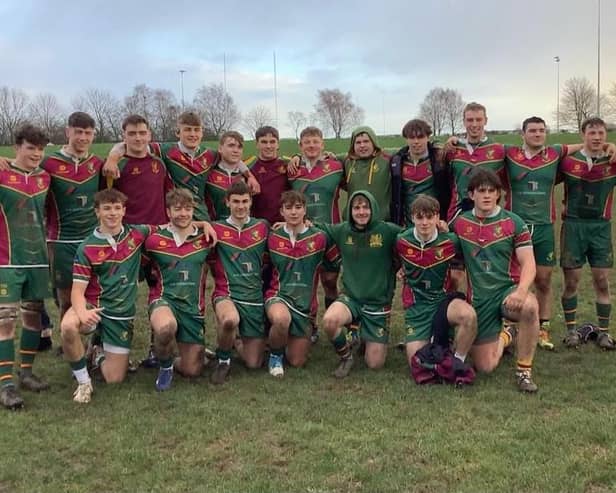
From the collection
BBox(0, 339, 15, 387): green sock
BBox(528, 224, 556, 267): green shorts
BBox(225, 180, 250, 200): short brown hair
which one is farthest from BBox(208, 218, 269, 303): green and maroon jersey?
BBox(528, 224, 556, 267): green shorts

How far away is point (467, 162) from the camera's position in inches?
245

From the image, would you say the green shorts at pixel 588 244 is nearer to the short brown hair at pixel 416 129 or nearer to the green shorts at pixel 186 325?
the short brown hair at pixel 416 129

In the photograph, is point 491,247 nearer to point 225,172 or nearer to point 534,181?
point 534,181

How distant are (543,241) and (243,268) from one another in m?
3.03

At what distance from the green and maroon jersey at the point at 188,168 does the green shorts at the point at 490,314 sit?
9.35 feet

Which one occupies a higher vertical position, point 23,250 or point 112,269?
point 23,250

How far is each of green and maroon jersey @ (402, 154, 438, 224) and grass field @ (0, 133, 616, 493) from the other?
6.04 ft

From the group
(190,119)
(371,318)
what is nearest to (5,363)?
(190,119)

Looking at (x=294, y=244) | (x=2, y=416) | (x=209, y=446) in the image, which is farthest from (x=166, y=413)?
(x=294, y=244)

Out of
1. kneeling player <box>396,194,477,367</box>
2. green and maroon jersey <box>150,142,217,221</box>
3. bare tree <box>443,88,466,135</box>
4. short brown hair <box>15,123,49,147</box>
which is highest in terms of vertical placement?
bare tree <box>443,88,466,135</box>

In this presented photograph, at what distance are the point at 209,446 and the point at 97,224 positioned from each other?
2.79 m

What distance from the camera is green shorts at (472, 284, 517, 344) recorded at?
214 inches

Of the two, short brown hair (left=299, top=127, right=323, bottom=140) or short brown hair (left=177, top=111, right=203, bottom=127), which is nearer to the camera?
short brown hair (left=177, top=111, right=203, bottom=127)

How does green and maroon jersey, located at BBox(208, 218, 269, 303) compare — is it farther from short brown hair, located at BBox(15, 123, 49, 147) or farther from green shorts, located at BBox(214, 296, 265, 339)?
short brown hair, located at BBox(15, 123, 49, 147)
